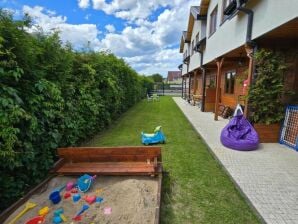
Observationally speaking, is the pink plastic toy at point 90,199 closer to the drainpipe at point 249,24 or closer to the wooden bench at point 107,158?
the wooden bench at point 107,158

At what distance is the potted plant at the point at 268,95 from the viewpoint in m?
5.77

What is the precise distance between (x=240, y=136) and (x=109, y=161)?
3.50 metres

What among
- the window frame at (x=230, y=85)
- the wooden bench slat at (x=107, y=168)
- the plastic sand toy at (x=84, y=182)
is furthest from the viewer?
the window frame at (x=230, y=85)

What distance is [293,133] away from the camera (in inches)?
220

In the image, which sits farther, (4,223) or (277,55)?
(277,55)

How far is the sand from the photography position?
268cm

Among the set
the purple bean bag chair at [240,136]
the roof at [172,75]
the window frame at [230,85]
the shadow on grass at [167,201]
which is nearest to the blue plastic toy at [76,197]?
the shadow on grass at [167,201]

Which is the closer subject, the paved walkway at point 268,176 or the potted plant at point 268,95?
the paved walkway at point 268,176

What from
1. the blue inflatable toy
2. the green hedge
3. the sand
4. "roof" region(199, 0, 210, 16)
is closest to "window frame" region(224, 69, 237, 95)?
"roof" region(199, 0, 210, 16)

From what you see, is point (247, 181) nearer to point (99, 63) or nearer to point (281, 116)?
point (281, 116)

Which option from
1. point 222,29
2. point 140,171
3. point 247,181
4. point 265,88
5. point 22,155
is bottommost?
point 247,181

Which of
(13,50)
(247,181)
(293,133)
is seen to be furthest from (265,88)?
(13,50)

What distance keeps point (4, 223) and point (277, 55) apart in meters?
6.62

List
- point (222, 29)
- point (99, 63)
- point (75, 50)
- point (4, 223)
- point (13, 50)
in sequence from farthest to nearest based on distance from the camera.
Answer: point (222, 29)
point (99, 63)
point (75, 50)
point (13, 50)
point (4, 223)
